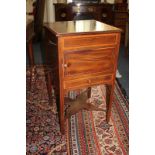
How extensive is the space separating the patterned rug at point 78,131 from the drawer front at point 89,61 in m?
0.50

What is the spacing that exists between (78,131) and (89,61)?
597 mm

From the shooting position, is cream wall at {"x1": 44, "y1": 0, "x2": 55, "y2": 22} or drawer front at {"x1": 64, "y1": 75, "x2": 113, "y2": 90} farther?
cream wall at {"x1": 44, "y1": 0, "x2": 55, "y2": 22}

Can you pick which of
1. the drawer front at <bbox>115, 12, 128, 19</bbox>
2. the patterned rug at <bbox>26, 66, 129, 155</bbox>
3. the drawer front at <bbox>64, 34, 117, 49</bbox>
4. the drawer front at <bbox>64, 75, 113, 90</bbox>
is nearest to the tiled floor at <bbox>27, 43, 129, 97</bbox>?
the patterned rug at <bbox>26, 66, 129, 155</bbox>

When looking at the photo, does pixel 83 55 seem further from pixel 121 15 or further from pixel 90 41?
pixel 121 15

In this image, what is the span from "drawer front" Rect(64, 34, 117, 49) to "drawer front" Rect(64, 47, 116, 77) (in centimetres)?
4

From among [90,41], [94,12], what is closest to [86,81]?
[90,41]

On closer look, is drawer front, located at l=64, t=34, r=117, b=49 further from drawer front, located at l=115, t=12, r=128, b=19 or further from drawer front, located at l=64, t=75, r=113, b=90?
drawer front, located at l=115, t=12, r=128, b=19

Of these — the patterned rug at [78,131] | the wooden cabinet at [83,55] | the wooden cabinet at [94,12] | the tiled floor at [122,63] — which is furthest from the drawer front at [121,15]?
the wooden cabinet at [83,55]

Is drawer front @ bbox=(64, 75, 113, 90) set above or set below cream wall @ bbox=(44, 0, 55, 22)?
below

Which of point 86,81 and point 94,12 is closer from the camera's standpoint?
point 86,81

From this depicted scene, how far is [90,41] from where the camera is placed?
4.24 ft

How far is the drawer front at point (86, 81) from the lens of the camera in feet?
4.44

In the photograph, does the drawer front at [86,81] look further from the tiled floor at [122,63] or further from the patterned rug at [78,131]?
the tiled floor at [122,63]

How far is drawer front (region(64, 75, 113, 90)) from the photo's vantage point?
1.35 metres
